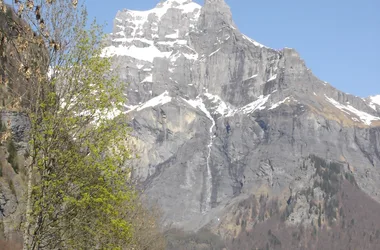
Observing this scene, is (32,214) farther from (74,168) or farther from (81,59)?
(81,59)

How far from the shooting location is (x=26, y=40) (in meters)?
18.5

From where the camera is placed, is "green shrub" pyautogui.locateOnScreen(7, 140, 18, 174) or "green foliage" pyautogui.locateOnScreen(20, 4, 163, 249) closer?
"green foliage" pyautogui.locateOnScreen(20, 4, 163, 249)

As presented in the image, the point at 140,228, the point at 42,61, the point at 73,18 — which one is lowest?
the point at 140,228

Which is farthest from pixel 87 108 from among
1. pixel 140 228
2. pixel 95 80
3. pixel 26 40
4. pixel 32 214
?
pixel 140 228

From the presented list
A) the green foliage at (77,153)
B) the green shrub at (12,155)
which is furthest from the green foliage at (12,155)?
the green foliage at (77,153)

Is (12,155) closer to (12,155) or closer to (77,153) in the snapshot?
(12,155)

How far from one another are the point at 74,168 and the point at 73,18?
7.77 meters

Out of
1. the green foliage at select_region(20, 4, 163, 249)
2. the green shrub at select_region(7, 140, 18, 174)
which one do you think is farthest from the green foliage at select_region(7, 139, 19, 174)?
the green foliage at select_region(20, 4, 163, 249)

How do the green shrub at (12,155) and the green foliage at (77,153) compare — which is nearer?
the green foliage at (77,153)

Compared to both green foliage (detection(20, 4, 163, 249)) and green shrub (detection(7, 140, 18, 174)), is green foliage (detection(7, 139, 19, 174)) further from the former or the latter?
green foliage (detection(20, 4, 163, 249))

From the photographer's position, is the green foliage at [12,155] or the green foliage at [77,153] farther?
the green foliage at [12,155]

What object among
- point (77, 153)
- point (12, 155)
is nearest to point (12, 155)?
point (12, 155)

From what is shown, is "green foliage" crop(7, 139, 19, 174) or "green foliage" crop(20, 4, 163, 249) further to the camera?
"green foliage" crop(7, 139, 19, 174)

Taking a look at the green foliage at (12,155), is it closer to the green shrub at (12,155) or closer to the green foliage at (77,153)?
the green shrub at (12,155)
